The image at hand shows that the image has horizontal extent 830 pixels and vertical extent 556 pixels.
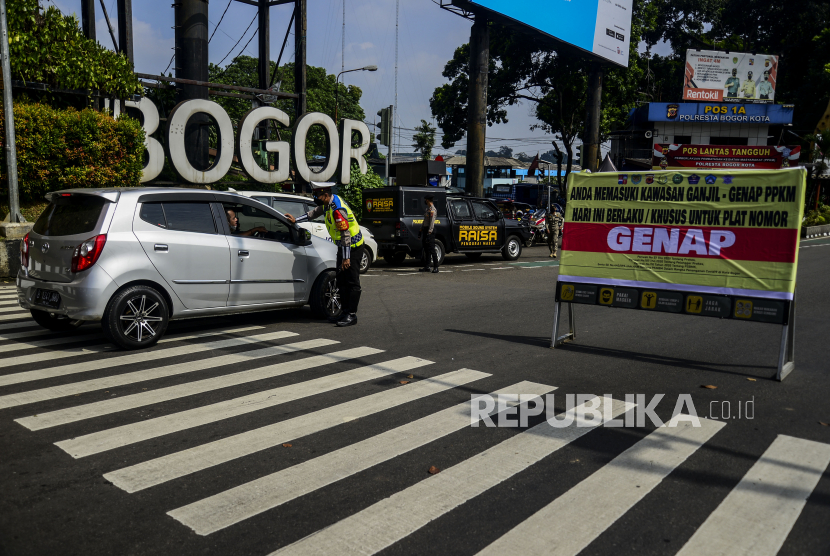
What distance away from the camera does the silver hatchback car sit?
698 cm

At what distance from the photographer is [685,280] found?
23.0ft

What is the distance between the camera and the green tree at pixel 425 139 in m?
82.5

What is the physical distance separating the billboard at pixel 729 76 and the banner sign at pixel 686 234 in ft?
135

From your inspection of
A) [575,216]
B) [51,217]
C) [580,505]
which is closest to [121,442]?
[580,505]

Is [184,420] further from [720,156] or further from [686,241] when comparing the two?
[720,156]

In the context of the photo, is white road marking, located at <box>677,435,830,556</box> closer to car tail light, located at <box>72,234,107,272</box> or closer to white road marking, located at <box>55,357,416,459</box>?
white road marking, located at <box>55,357,416,459</box>

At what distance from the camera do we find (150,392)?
18.7 ft

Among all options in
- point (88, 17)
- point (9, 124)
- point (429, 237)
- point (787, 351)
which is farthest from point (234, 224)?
point (88, 17)

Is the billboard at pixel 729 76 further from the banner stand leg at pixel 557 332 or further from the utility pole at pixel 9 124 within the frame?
the banner stand leg at pixel 557 332

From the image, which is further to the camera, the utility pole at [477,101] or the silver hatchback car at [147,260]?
the utility pole at [477,101]

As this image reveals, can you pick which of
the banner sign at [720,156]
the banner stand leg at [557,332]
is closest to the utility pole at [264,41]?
the banner stand leg at [557,332]

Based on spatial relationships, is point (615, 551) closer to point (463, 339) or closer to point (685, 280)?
point (685, 280)

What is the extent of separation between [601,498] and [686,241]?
4.03 metres

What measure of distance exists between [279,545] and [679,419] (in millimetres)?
3393
